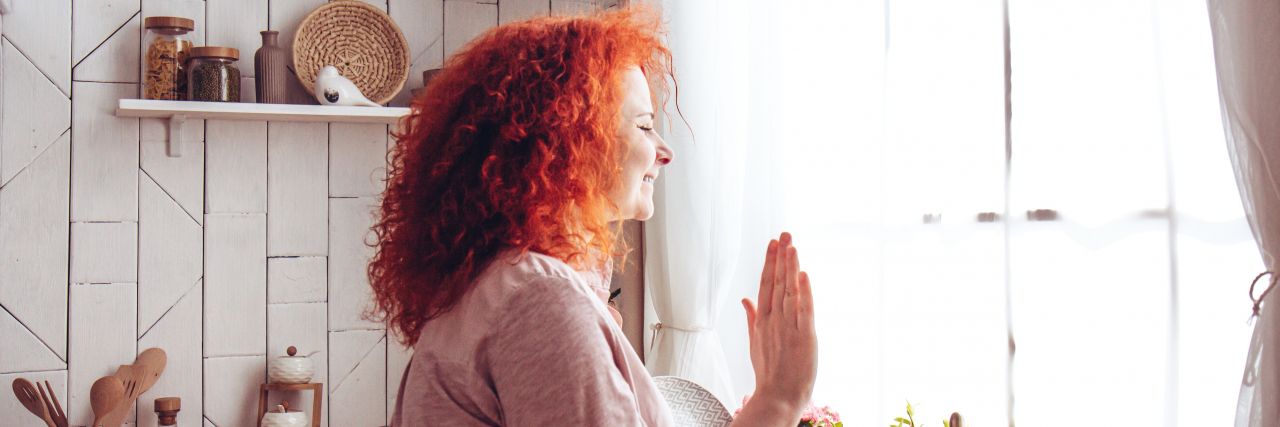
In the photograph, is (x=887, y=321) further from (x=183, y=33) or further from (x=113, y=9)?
(x=113, y=9)

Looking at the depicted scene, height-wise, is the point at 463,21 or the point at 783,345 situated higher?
the point at 463,21

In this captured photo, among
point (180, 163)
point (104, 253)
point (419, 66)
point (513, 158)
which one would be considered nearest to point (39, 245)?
point (104, 253)

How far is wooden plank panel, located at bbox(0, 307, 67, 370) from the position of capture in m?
2.07

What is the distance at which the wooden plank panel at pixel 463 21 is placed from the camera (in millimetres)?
2441

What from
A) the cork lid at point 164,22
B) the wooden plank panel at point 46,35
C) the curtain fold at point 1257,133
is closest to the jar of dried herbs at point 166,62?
the cork lid at point 164,22

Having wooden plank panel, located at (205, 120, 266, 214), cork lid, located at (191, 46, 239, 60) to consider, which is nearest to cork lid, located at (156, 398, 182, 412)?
wooden plank panel, located at (205, 120, 266, 214)

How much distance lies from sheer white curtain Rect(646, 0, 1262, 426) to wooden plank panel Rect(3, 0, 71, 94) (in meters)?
1.58

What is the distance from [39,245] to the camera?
2094 mm

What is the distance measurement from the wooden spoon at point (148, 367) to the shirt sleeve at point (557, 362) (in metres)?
1.84

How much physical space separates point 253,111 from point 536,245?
1655 mm

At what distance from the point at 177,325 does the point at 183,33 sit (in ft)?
2.46

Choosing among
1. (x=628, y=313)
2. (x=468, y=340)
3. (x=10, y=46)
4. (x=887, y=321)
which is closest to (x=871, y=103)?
(x=887, y=321)

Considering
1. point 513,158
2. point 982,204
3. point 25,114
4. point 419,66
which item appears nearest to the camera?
point 513,158

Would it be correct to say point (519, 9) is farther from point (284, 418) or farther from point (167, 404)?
point (167, 404)
